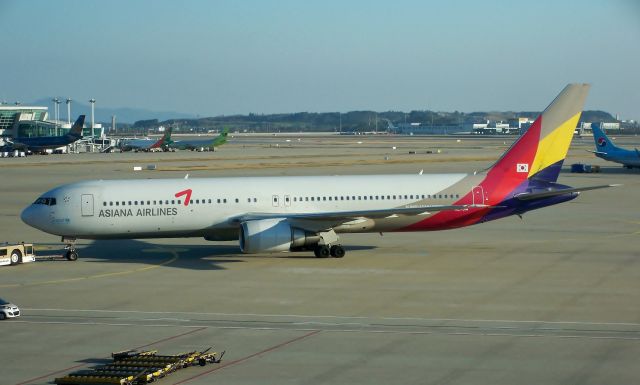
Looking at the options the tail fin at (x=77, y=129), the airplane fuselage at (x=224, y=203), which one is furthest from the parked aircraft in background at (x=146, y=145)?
the airplane fuselage at (x=224, y=203)

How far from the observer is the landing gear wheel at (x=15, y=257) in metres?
40.2

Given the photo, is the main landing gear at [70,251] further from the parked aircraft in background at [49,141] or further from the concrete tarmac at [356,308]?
the parked aircraft in background at [49,141]

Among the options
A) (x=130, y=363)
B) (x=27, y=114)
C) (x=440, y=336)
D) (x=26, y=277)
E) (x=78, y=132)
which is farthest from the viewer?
(x=27, y=114)

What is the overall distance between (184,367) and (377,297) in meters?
10.9

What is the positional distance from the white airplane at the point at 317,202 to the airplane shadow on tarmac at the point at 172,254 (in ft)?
3.69

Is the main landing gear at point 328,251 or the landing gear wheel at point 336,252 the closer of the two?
the main landing gear at point 328,251

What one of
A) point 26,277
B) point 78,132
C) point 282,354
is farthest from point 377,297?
point 78,132

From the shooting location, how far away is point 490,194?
42.1 meters

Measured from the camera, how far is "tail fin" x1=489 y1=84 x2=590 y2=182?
4266 centimetres

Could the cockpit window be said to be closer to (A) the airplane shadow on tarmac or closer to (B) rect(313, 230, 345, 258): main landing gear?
(A) the airplane shadow on tarmac

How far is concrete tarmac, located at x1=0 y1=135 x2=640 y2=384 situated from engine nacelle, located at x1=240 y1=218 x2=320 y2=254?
990 millimetres

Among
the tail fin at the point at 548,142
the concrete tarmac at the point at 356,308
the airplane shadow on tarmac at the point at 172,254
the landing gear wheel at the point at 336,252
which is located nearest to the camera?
the concrete tarmac at the point at 356,308

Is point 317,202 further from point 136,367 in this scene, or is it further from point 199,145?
point 199,145

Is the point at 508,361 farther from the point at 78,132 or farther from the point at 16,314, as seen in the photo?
the point at 78,132
